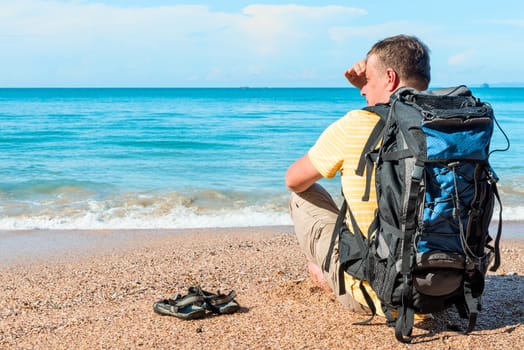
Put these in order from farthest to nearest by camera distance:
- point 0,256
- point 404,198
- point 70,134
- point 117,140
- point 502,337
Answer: point 70,134, point 117,140, point 0,256, point 502,337, point 404,198

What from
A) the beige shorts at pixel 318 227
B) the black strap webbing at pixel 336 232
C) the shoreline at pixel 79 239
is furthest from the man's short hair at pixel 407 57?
the shoreline at pixel 79 239

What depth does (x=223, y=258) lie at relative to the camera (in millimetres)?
5992

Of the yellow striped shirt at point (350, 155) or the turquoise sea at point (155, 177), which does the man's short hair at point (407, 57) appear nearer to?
the yellow striped shirt at point (350, 155)

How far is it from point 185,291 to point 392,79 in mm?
2411

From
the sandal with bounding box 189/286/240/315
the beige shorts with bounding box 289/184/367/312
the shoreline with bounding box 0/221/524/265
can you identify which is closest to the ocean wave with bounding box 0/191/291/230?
the shoreline with bounding box 0/221/524/265

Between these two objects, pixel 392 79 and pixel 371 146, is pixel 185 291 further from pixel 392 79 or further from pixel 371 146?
pixel 392 79

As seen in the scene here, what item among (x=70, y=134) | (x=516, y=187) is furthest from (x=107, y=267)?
(x=70, y=134)

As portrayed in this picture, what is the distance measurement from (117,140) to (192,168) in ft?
25.0

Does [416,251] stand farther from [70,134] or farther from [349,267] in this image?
[70,134]

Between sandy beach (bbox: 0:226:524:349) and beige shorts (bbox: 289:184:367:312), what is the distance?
0.27m

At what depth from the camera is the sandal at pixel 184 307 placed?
3830 mm

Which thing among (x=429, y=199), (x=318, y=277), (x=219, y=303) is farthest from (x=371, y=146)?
(x=219, y=303)

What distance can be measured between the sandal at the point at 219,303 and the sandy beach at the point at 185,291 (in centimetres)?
5

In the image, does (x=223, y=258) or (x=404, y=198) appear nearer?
(x=404, y=198)
